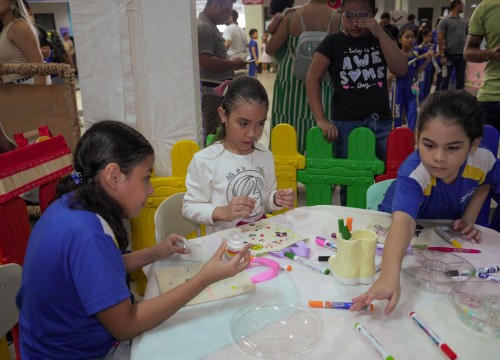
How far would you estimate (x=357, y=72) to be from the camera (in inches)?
96.7

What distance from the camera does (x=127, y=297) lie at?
104 cm

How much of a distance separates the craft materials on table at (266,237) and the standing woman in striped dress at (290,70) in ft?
6.20

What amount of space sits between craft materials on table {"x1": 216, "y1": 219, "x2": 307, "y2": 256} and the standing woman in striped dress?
6.20ft

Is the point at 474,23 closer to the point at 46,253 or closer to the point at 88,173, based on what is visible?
the point at 88,173

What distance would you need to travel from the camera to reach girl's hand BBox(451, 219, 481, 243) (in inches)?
58.5

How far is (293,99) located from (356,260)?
→ 2.35 m

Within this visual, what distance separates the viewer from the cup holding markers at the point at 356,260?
1.16 metres

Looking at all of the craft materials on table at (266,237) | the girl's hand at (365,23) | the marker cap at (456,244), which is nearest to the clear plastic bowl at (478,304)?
the marker cap at (456,244)

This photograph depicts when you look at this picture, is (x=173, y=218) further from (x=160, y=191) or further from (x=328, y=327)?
(x=328, y=327)

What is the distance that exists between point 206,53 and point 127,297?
2.51 m

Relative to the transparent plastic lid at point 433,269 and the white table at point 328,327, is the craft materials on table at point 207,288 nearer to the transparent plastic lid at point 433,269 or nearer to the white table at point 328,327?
the white table at point 328,327

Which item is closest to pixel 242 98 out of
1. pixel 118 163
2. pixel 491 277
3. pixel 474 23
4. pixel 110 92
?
pixel 118 163

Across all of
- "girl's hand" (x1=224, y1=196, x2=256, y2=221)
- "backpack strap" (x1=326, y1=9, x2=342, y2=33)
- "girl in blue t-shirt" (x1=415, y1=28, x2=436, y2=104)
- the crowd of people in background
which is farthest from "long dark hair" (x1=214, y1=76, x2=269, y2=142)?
"girl in blue t-shirt" (x1=415, y1=28, x2=436, y2=104)

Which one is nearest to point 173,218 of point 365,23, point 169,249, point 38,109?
point 169,249
